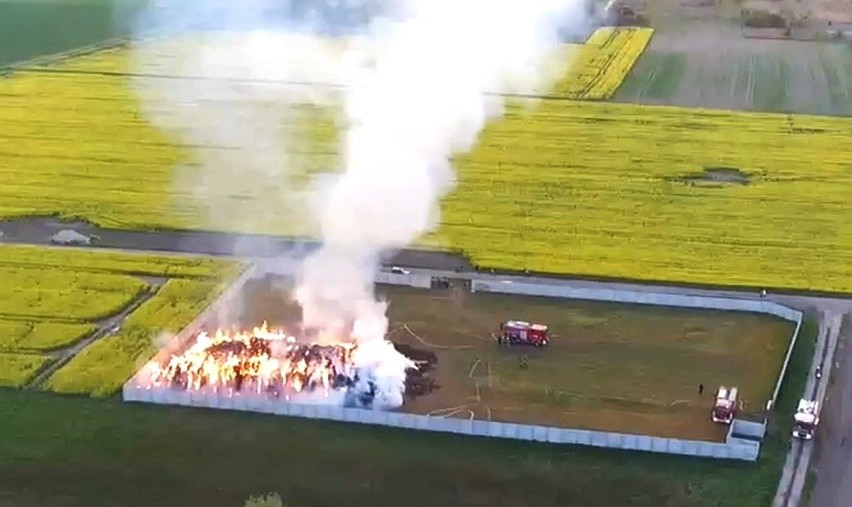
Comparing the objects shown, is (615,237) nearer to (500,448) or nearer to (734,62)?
(500,448)

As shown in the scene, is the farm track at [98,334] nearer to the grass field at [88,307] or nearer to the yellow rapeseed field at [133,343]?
the grass field at [88,307]

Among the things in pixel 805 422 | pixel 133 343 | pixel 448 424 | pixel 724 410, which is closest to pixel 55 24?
pixel 133 343

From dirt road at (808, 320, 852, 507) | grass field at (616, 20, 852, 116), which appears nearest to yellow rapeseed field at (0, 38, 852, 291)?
grass field at (616, 20, 852, 116)

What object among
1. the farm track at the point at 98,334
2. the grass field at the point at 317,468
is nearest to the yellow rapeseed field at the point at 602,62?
the farm track at the point at 98,334

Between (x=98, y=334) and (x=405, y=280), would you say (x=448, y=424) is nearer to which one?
(x=405, y=280)

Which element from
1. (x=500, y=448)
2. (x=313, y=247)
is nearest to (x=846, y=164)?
(x=313, y=247)

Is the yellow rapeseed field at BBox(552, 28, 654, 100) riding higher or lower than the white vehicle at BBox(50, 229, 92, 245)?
higher

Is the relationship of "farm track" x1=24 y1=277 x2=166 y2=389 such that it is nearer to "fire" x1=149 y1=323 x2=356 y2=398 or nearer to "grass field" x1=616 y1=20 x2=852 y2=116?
"fire" x1=149 y1=323 x2=356 y2=398
